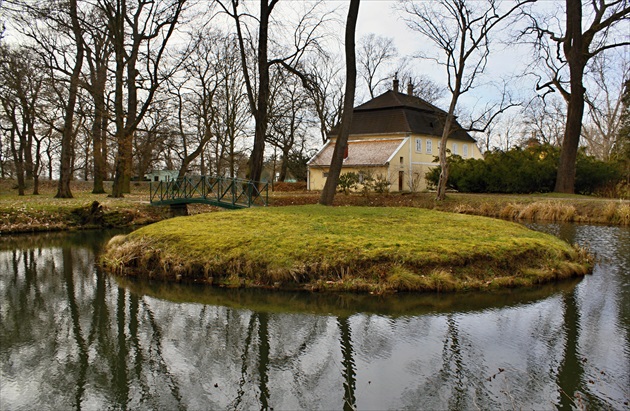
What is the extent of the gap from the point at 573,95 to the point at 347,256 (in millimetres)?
20680

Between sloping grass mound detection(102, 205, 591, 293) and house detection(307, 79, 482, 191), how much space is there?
21079mm

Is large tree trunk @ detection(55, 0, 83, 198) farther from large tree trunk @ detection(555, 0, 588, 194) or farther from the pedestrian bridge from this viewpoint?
large tree trunk @ detection(555, 0, 588, 194)

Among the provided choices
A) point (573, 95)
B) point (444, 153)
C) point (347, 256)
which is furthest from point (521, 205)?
point (347, 256)

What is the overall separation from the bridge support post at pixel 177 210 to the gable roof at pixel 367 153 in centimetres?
1347

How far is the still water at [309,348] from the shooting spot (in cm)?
513

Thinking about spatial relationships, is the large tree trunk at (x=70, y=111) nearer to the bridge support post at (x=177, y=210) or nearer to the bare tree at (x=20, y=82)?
the bare tree at (x=20, y=82)

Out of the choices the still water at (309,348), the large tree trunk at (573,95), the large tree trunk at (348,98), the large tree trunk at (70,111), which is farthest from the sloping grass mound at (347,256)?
the large tree trunk at (573,95)

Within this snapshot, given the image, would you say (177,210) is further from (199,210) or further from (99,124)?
(99,124)

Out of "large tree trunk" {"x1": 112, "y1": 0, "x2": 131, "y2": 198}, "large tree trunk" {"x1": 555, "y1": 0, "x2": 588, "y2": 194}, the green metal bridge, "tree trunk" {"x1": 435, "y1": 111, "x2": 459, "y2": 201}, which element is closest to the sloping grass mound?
the green metal bridge

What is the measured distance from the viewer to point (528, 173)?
87.0ft

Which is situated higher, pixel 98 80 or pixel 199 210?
pixel 98 80

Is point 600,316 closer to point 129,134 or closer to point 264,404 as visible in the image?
point 264,404

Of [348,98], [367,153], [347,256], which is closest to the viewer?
[347,256]

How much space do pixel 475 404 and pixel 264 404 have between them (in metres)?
2.07
